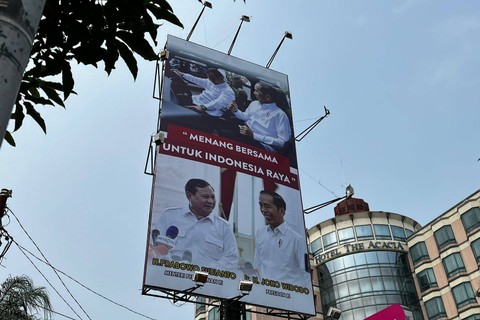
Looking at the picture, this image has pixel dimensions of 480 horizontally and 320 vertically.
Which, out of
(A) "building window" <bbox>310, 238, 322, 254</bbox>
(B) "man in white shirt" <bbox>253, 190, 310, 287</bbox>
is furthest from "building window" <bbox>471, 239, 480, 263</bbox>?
(B) "man in white shirt" <bbox>253, 190, 310, 287</bbox>

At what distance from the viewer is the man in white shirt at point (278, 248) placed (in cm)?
1244

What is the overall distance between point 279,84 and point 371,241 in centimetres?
2515

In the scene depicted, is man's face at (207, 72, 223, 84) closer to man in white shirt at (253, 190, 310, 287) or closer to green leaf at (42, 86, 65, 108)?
man in white shirt at (253, 190, 310, 287)

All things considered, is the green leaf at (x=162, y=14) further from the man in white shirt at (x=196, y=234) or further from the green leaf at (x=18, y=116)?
the man in white shirt at (x=196, y=234)

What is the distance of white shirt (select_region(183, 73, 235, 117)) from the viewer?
1453cm

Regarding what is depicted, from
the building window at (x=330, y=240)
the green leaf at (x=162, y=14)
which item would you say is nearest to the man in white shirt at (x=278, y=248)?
the green leaf at (x=162, y=14)

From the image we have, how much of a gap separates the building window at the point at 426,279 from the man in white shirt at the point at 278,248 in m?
27.4

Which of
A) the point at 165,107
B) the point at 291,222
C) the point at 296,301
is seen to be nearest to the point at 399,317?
the point at 296,301

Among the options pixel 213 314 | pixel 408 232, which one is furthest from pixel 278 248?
pixel 408 232

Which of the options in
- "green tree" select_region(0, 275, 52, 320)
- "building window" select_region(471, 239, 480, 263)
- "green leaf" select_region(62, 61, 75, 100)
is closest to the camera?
"green leaf" select_region(62, 61, 75, 100)

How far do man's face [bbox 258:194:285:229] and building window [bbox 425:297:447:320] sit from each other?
2684 centimetres

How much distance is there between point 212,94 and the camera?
1489cm

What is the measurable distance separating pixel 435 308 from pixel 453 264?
3364 mm

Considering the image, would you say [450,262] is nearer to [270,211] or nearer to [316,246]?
[316,246]
